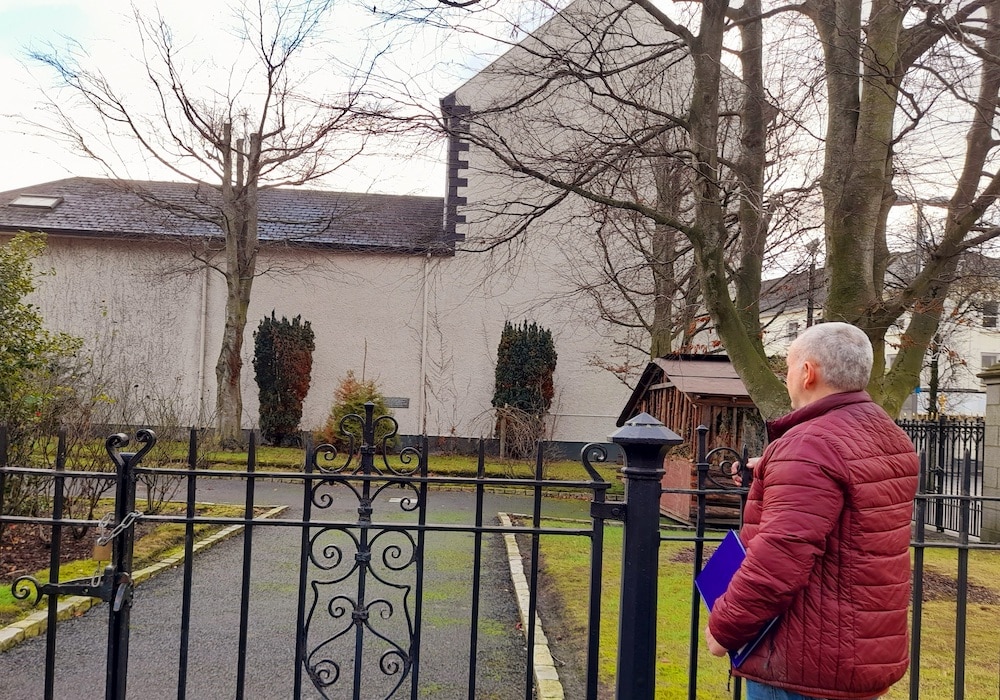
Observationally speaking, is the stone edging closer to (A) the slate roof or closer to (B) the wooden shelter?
(B) the wooden shelter

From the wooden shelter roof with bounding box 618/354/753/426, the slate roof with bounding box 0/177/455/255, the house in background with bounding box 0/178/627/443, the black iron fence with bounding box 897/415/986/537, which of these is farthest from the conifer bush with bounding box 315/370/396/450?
the black iron fence with bounding box 897/415/986/537

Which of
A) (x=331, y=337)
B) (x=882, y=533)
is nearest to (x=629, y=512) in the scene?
(x=882, y=533)

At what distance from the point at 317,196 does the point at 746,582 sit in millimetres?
22221

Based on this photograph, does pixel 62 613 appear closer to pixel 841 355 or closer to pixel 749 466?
pixel 749 466

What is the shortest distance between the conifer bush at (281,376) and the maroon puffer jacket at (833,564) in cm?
1736

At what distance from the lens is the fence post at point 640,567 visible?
288 centimetres

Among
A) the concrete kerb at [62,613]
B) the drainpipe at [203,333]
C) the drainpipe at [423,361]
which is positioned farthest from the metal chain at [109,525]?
the drainpipe at [203,333]

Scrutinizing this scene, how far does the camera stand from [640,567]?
2.89m

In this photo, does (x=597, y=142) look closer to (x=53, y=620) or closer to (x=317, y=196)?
(x=53, y=620)

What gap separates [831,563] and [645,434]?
31.2 inches

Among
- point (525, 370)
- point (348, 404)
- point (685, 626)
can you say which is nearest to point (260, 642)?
point (685, 626)

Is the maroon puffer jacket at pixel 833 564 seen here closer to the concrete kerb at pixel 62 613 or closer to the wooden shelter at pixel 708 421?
the concrete kerb at pixel 62 613

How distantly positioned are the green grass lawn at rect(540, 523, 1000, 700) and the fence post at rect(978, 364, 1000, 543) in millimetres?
1112

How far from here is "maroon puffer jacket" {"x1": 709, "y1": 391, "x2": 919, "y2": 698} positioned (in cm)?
223
